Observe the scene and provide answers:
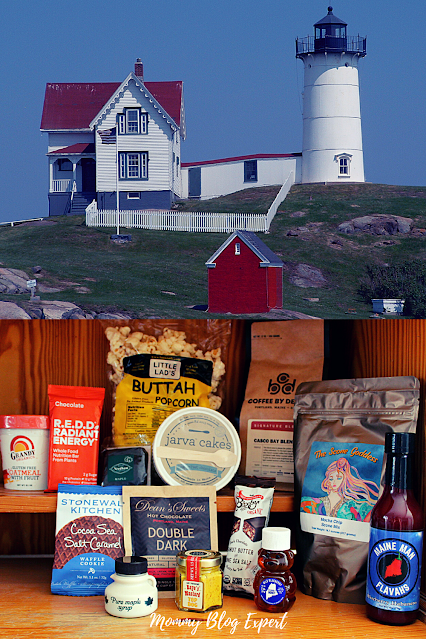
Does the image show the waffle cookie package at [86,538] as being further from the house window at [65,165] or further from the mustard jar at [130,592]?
the house window at [65,165]

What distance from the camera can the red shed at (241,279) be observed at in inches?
625

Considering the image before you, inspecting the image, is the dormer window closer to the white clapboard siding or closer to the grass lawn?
the grass lawn

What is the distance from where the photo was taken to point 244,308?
52.0ft

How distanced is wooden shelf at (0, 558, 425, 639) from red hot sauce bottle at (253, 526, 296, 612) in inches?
0.6

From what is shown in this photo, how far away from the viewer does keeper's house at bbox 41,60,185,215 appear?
23.3 metres

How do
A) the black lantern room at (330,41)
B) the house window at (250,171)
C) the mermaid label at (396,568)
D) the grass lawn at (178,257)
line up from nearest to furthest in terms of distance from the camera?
1. the mermaid label at (396,568)
2. the grass lawn at (178,257)
3. the black lantern room at (330,41)
4. the house window at (250,171)

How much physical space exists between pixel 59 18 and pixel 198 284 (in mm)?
18807

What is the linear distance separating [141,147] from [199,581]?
23.3 m

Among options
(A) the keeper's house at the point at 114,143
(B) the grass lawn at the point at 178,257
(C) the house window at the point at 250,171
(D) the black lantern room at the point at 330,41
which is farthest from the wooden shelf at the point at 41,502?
(D) the black lantern room at the point at 330,41

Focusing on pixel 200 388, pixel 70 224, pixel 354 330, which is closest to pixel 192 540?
pixel 200 388

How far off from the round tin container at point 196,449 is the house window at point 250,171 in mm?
28826

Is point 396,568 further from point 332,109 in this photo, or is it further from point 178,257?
point 332,109

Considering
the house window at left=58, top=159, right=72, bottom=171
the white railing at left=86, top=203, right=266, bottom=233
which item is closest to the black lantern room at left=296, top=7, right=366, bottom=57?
the white railing at left=86, top=203, right=266, bottom=233

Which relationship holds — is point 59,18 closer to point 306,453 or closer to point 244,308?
point 306,453
